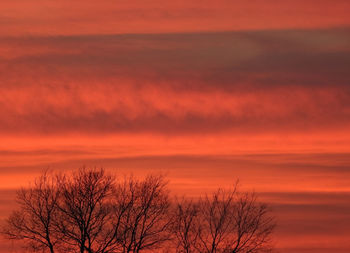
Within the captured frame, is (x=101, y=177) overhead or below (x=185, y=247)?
overhead

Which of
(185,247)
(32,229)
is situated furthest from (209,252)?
(32,229)

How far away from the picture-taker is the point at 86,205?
8869 cm

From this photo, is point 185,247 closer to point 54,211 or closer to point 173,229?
point 173,229

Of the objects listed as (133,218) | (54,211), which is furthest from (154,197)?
(54,211)

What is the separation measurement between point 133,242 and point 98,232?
2.79 m

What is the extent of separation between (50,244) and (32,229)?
6.80 feet

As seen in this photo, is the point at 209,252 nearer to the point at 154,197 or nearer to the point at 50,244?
the point at 154,197

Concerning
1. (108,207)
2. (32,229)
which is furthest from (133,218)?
(32,229)

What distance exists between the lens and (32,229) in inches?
3477

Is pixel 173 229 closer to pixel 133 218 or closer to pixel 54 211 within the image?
pixel 133 218

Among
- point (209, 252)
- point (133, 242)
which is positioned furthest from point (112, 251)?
point (209, 252)

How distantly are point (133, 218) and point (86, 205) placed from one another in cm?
378

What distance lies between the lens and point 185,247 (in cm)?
8875

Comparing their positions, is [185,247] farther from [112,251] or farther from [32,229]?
[32,229]
